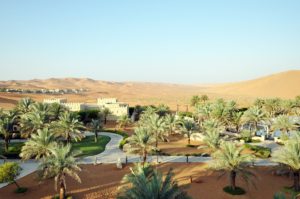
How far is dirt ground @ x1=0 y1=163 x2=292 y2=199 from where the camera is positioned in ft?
73.0

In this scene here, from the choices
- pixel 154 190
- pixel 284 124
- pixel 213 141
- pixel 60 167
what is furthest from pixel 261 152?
pixel 60 167

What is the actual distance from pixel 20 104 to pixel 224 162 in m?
37.6

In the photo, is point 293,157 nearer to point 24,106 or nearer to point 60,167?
point 60,167

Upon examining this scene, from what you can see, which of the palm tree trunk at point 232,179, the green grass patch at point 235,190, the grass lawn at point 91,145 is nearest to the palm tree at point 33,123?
the grass lawn at point 91,145

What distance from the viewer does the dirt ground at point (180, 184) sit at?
73.0ft

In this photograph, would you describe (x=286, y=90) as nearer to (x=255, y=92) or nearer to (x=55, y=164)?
(x=255, y=92)

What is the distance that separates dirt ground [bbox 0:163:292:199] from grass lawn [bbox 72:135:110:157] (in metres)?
7.01

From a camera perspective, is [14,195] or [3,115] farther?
[3,115]

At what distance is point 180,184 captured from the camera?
79.4 feet

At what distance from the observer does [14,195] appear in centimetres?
2262

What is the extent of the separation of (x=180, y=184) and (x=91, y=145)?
756 inches

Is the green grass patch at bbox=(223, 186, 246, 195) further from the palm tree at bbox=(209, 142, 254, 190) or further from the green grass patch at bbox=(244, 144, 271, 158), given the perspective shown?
the green grass patch at bbox=(244, 144, 271, 158)

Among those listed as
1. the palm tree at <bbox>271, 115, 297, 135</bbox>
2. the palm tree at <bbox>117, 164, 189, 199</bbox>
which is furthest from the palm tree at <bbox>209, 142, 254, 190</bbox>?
the palm tree at <bbox>271, 115, 297, 135</bbox>

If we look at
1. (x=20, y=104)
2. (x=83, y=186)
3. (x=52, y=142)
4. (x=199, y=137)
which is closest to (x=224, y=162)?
(x=83, y=186)
